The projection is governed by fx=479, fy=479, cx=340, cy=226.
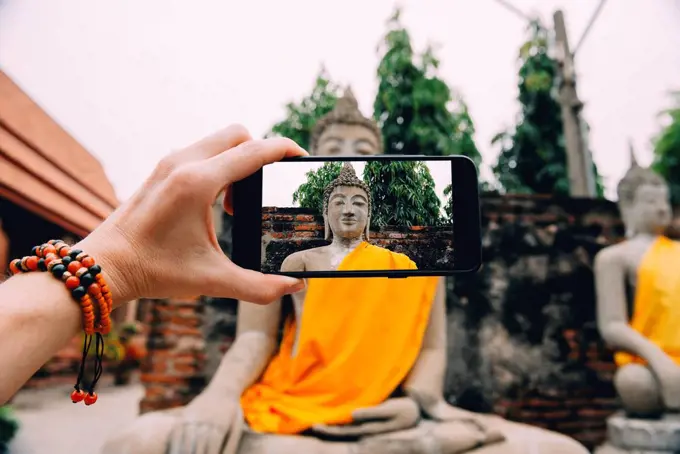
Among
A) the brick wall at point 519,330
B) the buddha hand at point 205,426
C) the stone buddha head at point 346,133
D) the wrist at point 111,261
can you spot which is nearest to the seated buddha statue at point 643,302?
the brick wall at point 519,330

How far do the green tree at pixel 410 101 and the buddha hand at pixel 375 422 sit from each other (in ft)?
6.21

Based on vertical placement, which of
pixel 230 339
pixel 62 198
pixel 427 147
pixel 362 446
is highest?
pixel 427 147

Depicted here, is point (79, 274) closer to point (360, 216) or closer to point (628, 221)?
point (360, 216)

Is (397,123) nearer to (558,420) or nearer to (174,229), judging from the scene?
(558,420)

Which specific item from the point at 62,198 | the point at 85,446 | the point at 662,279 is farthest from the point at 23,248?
the point at 662,279

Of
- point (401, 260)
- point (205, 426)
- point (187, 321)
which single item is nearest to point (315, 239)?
point (401, 260)

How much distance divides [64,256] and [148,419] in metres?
1.02

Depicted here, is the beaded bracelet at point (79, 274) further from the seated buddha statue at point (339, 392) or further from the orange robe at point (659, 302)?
the orange robe at point (659, 302)

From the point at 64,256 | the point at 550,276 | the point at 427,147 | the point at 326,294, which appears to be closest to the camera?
the point at 64,256

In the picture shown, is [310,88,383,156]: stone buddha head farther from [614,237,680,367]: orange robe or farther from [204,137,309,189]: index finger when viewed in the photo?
[204,137,309,189]: index finger

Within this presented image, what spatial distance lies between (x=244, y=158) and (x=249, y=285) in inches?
6.4

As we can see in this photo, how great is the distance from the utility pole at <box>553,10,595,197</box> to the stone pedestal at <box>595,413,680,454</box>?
1345mm

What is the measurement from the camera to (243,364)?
1.53 metres

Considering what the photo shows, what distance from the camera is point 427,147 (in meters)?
3.02
